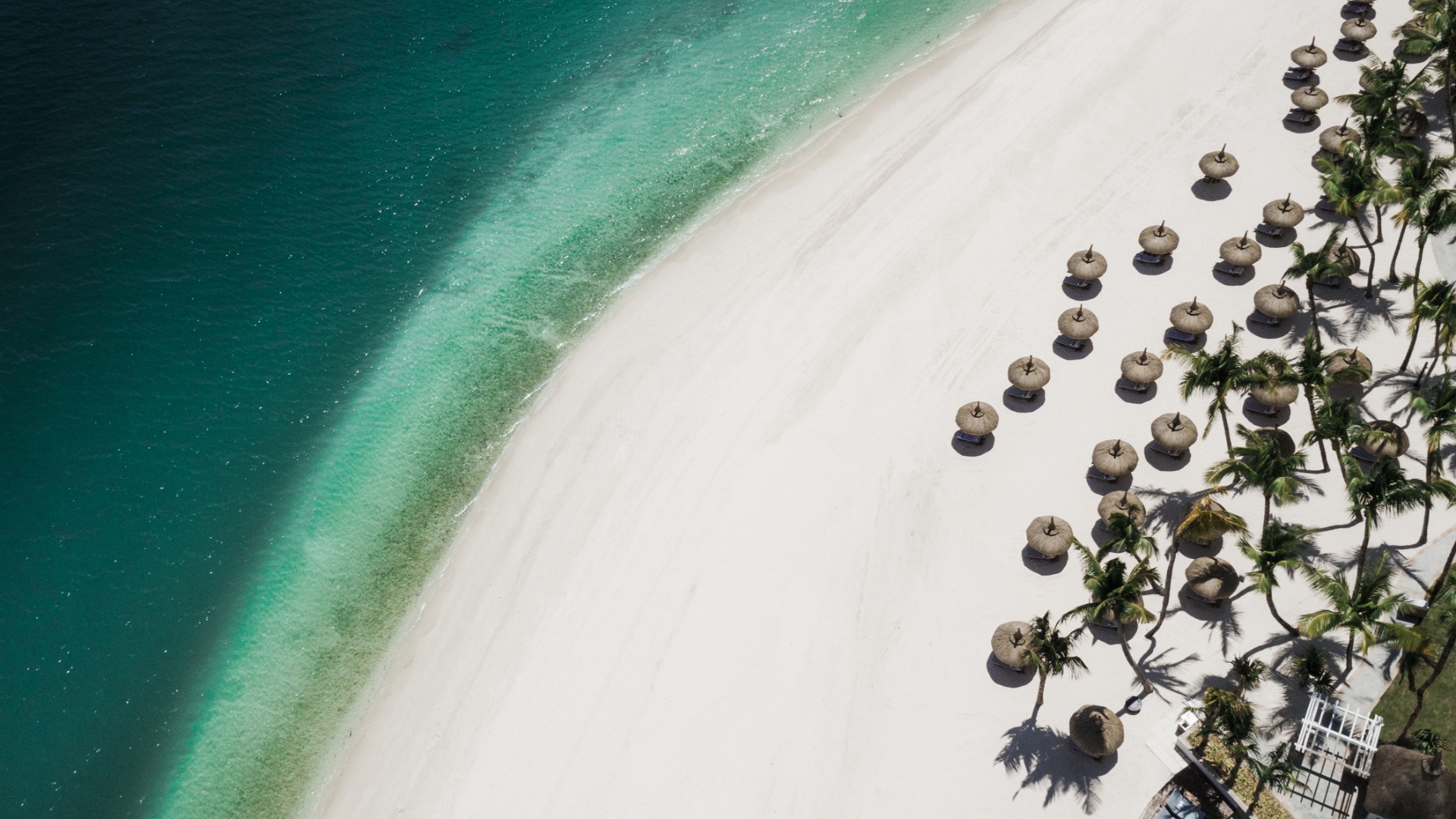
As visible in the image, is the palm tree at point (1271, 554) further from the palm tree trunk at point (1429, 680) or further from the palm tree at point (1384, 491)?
the palm tree trunk at point (1429, 680)

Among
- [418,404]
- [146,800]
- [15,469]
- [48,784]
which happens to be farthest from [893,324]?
[15,469]

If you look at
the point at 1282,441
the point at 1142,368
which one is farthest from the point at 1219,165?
the point at 1282,441

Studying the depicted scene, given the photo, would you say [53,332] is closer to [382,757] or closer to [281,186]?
[281,186]

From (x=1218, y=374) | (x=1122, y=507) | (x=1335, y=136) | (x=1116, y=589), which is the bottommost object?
(x=1116, y=589)

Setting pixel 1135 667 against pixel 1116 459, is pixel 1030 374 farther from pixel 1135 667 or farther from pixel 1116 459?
pixel 1135 667

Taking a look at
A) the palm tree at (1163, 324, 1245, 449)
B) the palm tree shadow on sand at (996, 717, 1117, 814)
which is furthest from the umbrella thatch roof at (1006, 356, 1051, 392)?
the palm tree shadow on sand at (996, 717, 1117, 814)

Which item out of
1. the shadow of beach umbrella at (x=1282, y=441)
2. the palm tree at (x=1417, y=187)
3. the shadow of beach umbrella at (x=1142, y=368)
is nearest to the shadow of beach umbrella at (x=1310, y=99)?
the palm tree at (x=1417, y=187)
